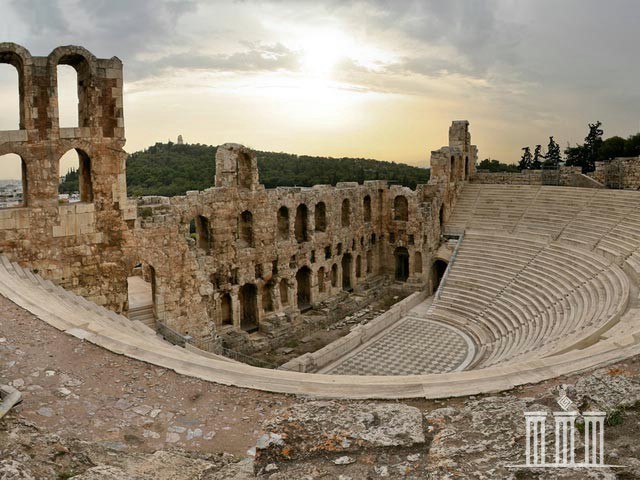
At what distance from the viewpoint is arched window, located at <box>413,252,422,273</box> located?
2945 cm

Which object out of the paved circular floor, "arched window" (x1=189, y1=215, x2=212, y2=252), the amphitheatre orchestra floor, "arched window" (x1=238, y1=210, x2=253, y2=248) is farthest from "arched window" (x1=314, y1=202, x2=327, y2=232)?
"arched window" (x1=189, y1=215, x2=212, y2=252)

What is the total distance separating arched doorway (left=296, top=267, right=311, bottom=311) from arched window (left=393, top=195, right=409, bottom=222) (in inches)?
301

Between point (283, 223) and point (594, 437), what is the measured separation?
1999cm

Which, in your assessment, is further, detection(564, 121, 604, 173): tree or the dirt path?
detection(564, 121, 604, 173): tree

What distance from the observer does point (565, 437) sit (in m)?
4.95

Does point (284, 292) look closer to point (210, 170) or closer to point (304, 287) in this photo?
point (304, 287)

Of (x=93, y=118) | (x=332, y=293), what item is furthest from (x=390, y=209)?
(x=93, y=118)

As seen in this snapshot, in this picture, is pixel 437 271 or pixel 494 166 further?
pixel 494 166

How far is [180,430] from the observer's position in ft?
20.3

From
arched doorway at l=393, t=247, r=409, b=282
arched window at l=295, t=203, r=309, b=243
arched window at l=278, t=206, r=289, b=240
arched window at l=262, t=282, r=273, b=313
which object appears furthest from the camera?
arched doorway at l=393, t=247, r=409, b=282

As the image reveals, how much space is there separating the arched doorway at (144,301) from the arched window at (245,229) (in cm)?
404

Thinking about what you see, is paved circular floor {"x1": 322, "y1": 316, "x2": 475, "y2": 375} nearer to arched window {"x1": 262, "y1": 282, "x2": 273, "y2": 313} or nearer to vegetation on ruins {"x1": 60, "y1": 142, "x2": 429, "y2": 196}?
arched window {"x1": 262, "y1": 282, "x2": 273, "y2": 313}

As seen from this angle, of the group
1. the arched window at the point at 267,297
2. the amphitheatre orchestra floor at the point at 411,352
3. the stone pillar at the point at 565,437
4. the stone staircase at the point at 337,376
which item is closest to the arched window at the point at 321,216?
the arched window at the point at 267,297

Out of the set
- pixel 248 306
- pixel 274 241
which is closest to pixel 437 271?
pixel 274 241
